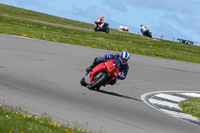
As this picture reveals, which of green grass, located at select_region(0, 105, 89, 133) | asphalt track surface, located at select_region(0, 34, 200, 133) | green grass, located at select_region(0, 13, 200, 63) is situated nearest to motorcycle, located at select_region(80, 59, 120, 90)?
asphalt track surface, located at select_region(0, 34, 200, 133)

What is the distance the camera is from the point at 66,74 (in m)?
13.6

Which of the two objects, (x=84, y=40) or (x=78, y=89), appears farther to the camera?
(x=84, y=40)

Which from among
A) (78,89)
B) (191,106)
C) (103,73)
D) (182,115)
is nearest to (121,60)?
(103,73)

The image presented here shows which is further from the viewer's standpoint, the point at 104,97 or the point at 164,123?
the point at 104,97

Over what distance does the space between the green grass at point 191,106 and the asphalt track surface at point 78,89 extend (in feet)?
4.14

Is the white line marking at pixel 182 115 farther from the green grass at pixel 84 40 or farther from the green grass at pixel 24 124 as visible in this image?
the green grass at pixel 84 40

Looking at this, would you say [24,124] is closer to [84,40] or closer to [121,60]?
[121,60]

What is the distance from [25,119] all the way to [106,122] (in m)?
1.80

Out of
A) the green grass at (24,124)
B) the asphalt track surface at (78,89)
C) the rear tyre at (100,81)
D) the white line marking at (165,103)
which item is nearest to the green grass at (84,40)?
the asphalt track surface at (78,89)

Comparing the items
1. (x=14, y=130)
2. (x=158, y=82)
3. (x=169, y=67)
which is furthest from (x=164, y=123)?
(x=169, y=67)

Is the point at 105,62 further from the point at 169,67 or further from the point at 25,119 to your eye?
the point at 169,67

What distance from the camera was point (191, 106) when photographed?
12.2 meters

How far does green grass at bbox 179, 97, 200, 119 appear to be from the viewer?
11.5m

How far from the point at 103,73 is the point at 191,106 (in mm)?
2760
